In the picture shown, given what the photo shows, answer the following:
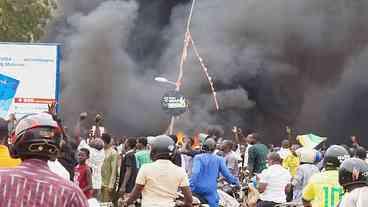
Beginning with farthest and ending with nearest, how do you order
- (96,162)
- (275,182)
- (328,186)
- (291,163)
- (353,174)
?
(291,163)
(96,162)
(275,182)
(328,186)
(353,174)

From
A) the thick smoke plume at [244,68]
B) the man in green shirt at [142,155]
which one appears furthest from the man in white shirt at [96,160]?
the thick smoke plume at [244,68]

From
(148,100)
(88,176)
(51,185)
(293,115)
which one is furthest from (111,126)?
(51,185)

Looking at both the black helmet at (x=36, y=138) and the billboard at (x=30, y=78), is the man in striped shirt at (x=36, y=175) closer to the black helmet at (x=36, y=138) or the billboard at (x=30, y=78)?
the black helmet at (x=36, y=138)

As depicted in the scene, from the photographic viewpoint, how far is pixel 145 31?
2892cm

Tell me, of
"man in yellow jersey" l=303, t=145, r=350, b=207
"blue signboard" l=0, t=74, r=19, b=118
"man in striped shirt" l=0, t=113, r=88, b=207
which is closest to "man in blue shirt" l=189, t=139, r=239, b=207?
"man in yellow jersey" l=303, t=145, r=350, b=207

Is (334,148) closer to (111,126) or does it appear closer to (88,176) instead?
(88,176)

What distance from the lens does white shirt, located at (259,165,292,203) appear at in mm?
8930

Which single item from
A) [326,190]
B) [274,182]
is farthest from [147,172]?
[274,182]

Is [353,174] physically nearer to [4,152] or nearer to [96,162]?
[4,152]

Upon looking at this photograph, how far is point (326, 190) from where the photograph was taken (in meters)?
5.94

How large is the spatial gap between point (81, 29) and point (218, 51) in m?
4.59

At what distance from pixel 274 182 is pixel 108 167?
2.65 metres

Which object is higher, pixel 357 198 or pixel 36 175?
pixel 36 175

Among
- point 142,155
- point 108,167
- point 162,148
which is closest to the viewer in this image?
point 162,148
